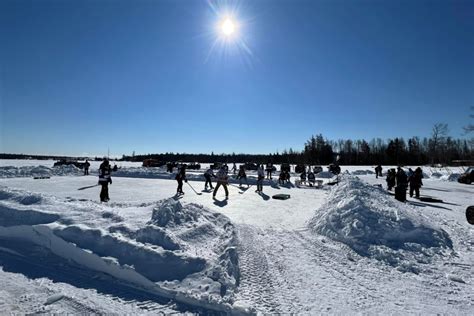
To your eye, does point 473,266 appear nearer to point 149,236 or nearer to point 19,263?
point 149,236

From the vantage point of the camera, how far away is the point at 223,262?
481 cm

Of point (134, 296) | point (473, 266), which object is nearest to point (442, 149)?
point (473, 266)

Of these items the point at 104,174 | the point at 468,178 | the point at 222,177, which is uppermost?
the point at 104,174

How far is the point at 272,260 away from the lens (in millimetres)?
5383

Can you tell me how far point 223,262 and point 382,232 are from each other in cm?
412

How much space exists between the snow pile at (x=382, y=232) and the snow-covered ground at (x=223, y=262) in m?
0.03

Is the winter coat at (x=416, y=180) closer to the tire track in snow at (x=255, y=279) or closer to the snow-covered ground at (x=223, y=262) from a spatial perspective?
the snow-covered ground at (x=223, y=262)

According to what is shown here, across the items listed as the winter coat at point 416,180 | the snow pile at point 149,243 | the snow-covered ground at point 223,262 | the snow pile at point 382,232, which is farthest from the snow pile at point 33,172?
the winter coat at point 416,180

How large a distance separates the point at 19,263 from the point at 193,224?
3289 millimetres

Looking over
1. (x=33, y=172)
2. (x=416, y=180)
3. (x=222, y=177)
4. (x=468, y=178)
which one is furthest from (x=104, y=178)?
(x=468, y=178)

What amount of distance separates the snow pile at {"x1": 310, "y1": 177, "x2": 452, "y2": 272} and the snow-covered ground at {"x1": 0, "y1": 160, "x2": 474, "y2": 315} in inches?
1.1

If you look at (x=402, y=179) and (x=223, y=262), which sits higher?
(x=402, y=179)

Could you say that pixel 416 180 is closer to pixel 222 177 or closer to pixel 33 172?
pixel 222 177

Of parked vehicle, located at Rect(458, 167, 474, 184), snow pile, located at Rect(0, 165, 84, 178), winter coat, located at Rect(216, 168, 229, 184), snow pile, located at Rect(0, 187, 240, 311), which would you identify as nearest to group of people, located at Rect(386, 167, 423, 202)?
winter coat, located at Rect(216, 168, 229, 184)
